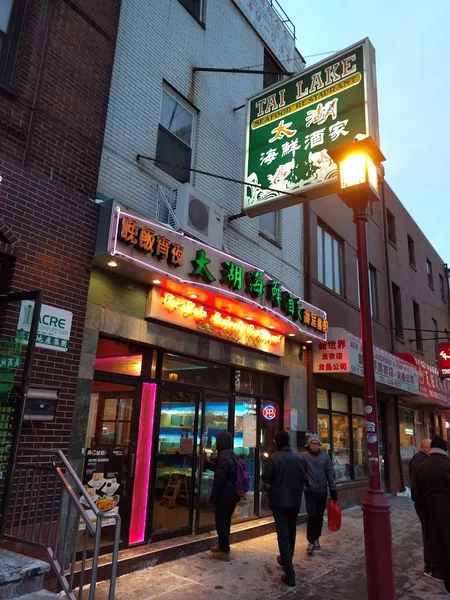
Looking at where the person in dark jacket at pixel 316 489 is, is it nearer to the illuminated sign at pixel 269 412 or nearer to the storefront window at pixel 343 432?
the illuminated sign at pixel 269 412

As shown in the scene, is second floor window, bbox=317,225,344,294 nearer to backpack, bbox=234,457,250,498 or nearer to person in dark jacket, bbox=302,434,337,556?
person in dark jacket, bbox=302,434,337,556

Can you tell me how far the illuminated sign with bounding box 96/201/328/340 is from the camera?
595 centimetres

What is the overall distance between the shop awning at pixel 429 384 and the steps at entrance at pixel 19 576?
43.1 ft

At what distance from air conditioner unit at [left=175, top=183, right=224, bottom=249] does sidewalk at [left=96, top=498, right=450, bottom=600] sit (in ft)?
16.1

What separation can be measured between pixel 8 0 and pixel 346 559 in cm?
939

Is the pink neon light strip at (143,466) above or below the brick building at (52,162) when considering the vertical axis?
below

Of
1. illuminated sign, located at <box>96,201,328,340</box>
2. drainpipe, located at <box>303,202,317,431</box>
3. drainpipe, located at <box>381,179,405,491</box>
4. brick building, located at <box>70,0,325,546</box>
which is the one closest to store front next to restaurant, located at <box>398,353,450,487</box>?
drainpipe, located at <box>381,179,405,491</box>

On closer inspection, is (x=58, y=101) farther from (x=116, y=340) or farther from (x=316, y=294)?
(x=316, y=294)

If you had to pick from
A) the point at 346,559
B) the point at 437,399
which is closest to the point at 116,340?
the point at 346,559

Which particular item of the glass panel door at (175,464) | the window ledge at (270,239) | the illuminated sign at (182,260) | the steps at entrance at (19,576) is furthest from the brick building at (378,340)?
the steps at entrance at (19,576)

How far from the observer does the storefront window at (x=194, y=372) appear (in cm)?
754

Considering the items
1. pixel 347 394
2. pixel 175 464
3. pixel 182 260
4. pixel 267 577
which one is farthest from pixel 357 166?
pixel 347 394

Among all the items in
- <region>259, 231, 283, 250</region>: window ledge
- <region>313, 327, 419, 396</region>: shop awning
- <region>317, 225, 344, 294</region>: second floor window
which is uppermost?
<region>317, 225, 344, 294</region>: second floor window

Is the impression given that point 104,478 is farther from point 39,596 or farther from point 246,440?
point 246,440
